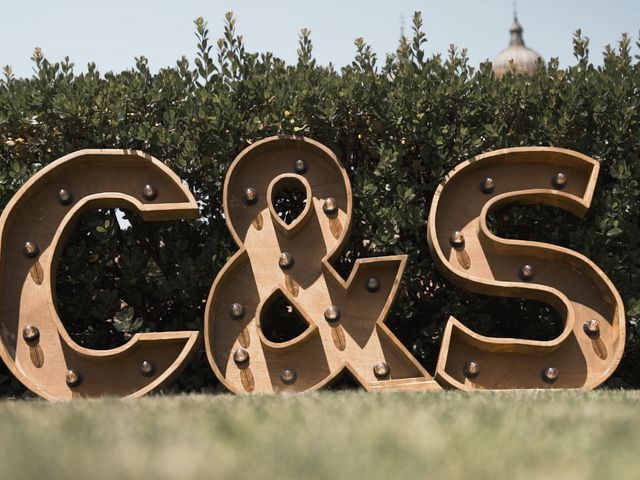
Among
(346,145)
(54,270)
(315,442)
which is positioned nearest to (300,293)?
(346,145)

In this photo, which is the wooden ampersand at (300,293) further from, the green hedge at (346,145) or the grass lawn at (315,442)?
the grass lawn at (315,442)

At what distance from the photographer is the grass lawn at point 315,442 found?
246 cm

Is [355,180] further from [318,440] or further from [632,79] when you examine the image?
[318,440]

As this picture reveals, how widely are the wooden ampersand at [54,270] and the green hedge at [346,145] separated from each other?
343 mm

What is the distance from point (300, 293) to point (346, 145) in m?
1.49

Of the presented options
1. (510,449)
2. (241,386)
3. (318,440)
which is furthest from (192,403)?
(241,386)

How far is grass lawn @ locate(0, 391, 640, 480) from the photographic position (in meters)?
2.46

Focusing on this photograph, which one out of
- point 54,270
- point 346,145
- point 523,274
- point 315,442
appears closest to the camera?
point 315,442

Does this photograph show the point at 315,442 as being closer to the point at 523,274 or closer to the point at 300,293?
the point at 300,293

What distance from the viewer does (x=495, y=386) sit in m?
5.91

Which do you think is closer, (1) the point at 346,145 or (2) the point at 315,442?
(2) the point at 315,442

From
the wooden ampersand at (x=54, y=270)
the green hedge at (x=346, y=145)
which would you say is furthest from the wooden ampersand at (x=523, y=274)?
the wooden ampersand at (x=54, y=270)

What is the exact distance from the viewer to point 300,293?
5.93m

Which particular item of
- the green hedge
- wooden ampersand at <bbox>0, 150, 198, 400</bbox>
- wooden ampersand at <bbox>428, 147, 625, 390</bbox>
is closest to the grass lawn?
wooden ampersand at <bbox>0, 150, 198, 400</bbox>
